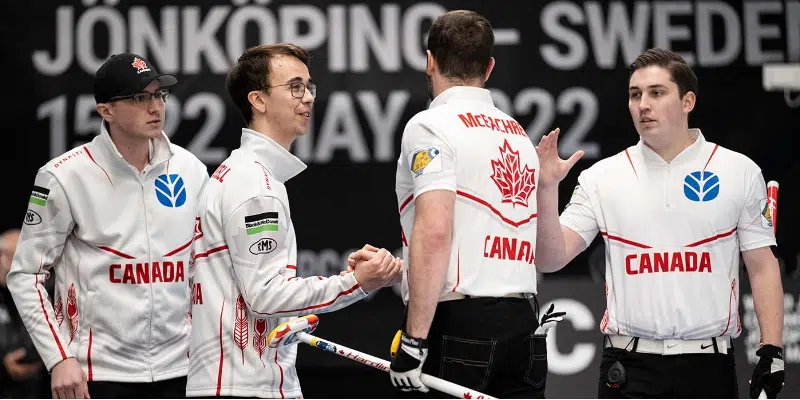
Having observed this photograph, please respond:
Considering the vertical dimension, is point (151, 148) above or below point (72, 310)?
above

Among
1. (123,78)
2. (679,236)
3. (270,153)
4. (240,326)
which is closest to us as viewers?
(240,326)

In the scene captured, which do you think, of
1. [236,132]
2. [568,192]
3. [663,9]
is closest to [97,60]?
[236,132]

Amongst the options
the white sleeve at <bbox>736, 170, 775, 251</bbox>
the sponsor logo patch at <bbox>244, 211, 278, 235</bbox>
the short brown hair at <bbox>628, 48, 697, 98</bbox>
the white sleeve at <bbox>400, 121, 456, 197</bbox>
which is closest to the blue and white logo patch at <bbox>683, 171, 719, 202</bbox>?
the white sleeve at <bbox>736, 170, 775, 251</bbox>

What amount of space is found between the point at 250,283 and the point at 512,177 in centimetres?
83

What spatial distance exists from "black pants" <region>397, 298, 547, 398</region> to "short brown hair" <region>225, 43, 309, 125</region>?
94 cm

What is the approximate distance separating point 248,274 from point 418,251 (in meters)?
0.50

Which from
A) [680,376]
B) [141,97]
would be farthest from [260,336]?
[680,376]

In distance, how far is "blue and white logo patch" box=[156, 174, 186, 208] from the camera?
4.01 meters

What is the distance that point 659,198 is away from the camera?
13.9ft

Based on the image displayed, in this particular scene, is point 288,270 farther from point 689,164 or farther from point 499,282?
point 689,164

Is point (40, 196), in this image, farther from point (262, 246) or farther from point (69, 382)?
point (262, 246)

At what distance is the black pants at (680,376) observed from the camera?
4086 mm

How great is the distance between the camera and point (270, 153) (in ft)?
11.8

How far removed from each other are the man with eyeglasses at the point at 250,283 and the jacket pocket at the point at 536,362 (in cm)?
47
